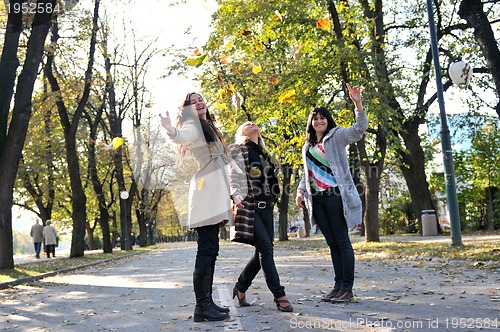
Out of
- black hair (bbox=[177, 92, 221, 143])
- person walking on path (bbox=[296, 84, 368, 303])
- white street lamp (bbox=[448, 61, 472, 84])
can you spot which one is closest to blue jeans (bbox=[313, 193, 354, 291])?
person walking on path (bbox=[296, 84, 368, 303])

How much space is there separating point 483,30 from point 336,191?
6693mm

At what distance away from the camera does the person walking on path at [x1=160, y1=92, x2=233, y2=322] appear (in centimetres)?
577

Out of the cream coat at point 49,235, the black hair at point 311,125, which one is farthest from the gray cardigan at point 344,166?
the cream coat at point 49,235

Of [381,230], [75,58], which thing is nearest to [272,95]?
[75,58]

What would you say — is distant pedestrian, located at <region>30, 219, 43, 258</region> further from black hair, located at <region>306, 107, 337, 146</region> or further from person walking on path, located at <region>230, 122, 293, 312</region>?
black hair, located at <region>306, 107, 337, 146</region>

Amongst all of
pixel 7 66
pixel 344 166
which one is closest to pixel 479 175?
pixel 7 66

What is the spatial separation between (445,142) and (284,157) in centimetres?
1128

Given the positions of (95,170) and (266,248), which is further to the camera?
(95,170)

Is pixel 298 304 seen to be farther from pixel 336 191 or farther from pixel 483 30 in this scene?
pixel 483 30

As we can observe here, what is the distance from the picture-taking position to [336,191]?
21.6 feet

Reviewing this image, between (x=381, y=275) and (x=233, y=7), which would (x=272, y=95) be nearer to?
(x=233, y=7)

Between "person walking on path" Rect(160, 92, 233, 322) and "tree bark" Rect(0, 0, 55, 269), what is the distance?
32.5 ft

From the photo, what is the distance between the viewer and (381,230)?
36156 millimetres

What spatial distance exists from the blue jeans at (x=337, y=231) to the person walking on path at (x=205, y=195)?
109 centimetres
